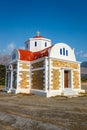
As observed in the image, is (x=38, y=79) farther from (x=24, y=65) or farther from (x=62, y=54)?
(x=62, y=54)

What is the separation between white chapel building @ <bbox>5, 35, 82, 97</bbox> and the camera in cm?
1861

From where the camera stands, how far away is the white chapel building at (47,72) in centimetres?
1861

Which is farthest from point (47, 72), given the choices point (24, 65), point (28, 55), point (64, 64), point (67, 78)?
point (28, 55)

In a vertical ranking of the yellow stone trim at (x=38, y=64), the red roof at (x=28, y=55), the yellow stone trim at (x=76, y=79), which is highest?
the red roof at (x=28, y=55)

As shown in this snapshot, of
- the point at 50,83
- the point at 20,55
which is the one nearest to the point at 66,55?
the point at 50,83

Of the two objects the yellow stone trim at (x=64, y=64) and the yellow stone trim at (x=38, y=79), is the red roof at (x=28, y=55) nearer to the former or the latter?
the yellow stone trim at (x=38, y=79)

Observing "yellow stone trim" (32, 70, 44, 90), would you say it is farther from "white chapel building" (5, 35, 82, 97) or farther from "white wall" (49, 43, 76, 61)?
"white wall" (49, 43, 76, 61)

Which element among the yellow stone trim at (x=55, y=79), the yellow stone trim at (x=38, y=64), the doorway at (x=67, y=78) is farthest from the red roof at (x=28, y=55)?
the doorway at (x=67, y=78)

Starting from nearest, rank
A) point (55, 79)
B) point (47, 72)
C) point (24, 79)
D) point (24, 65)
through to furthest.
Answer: point (47, 72) < point (55, 79) < point (24, 79) < point (24, 65)

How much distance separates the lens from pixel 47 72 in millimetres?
18438

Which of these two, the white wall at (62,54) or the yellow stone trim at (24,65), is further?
the yellow stone trim at (24,65)

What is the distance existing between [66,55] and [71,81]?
3563 mm

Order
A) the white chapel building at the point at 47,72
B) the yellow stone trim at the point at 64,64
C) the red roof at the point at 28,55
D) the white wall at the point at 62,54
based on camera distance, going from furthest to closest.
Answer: the red roof at the point at 28,55
the white wall at the point at 62,54
the yellow stone trim at the point at 64,64
the white chapel building at the point at 47,72

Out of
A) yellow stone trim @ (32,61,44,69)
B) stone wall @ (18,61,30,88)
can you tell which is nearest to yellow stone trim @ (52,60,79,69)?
yellow stone trim @ (32,61,44,69)
